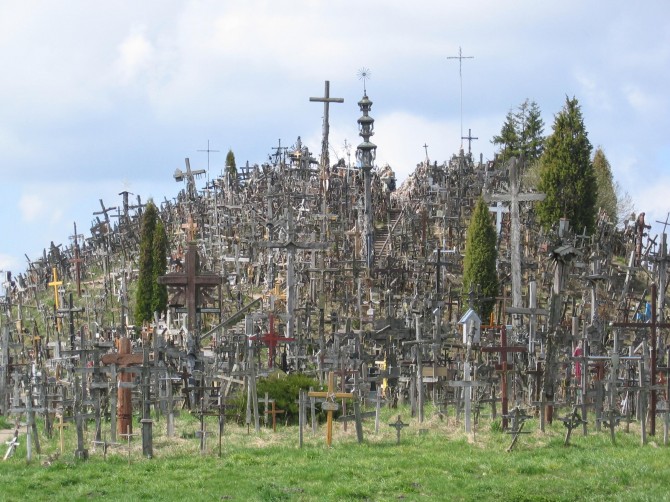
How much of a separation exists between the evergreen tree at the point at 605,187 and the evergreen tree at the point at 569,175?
3.10 meters

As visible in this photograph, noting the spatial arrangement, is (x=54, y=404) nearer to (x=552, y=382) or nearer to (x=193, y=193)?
(x=552, y=382)

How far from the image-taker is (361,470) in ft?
69.9

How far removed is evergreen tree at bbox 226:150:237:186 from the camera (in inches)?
2368

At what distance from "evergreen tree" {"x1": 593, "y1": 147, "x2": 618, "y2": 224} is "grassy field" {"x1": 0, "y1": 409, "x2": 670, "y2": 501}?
3484 cm

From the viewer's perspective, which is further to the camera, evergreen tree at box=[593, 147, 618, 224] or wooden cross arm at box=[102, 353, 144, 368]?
evergreen tree at box=[593, 147, 618, 224]

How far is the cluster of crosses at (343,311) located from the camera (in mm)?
25906

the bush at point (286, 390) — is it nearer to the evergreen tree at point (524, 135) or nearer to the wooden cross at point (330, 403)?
the wooden cross at point (330, 403)

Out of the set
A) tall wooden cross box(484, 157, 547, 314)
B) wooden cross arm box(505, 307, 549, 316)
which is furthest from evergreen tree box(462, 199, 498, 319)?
wooden cross arm box(505, 307, 549, 316)

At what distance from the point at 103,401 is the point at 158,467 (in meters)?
7.54

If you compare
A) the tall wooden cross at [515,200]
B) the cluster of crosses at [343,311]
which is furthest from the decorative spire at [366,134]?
the tall wooden cross at [515,200]

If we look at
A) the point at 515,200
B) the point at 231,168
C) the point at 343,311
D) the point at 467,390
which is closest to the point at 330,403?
the point at 467,390

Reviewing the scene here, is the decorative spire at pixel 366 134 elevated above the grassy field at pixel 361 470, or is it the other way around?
the decorative spire at pixel 366 134

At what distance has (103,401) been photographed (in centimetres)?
2923

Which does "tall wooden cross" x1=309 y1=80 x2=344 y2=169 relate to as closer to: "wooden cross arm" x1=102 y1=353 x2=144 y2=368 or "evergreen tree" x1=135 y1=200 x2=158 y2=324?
"evergreen tree" x1=135 y1=200 x2=158 y2=324
